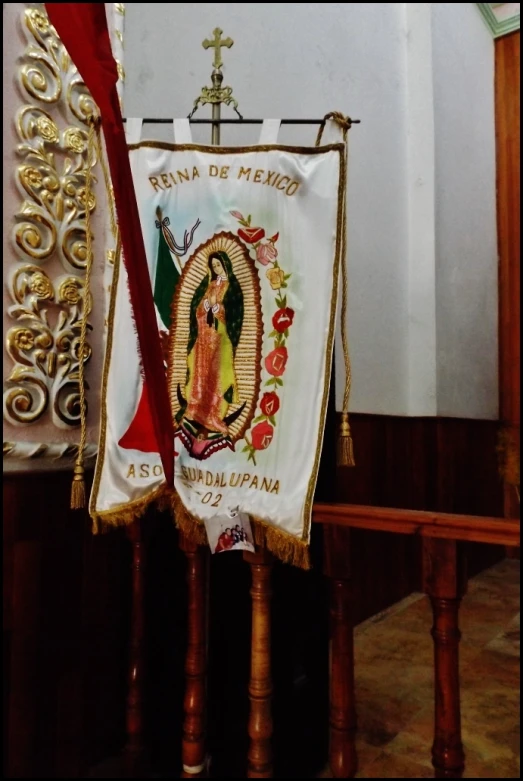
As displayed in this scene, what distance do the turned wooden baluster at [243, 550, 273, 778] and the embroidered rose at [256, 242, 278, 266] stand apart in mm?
604

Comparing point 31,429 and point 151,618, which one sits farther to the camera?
point 151,618

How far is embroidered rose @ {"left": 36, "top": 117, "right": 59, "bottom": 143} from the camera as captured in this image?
131 cm

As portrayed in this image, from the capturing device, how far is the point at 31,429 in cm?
130

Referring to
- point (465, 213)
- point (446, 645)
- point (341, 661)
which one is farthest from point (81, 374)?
point (465, 213)

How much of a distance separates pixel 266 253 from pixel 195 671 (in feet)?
2.90

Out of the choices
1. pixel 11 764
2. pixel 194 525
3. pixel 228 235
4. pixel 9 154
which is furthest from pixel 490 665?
pixel 9 154

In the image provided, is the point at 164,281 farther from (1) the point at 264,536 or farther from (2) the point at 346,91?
(2) the point at 346,91

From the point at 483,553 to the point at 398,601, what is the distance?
0.86m

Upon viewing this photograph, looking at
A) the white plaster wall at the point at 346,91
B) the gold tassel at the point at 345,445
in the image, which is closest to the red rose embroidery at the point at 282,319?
the gold tassel at the point at 345,445

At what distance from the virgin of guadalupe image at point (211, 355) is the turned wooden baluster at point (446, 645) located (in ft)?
1.64

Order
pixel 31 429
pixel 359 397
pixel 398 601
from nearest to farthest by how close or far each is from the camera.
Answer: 1. pixel 31 429
2. pixel 359 397
3. pixel 398 601

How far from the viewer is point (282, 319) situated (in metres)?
1.24

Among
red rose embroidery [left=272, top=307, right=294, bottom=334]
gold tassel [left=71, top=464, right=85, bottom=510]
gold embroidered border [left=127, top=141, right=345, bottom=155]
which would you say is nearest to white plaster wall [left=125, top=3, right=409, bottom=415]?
gold embroidered border [left=127, top=141, right=345, bottom=155]

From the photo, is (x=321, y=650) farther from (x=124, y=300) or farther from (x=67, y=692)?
(x=124, y=300)
